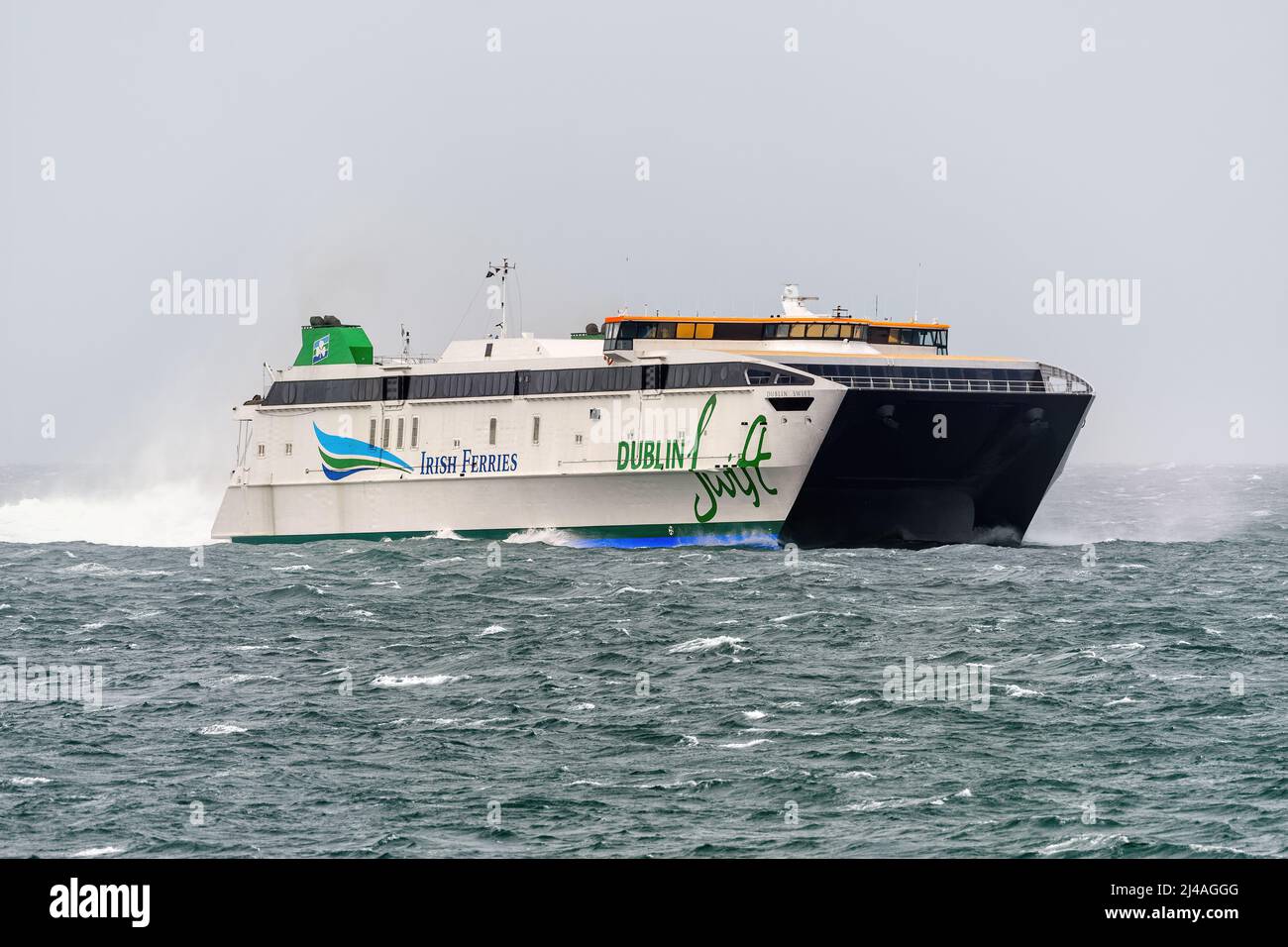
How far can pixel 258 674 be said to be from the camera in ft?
111

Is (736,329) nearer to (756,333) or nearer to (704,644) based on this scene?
(756,333)

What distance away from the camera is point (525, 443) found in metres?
59.0

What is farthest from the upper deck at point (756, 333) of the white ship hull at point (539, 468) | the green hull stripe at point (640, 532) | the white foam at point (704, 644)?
the white foam at point (704, 644)

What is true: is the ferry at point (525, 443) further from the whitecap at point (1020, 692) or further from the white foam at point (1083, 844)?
the white foam at point (1083, 844)

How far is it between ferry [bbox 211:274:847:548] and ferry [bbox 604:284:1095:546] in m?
1.09

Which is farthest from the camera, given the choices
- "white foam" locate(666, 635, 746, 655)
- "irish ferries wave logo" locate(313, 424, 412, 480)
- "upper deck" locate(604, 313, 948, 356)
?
"irish ferries wave logo" locate(313, 424, 412, 480)

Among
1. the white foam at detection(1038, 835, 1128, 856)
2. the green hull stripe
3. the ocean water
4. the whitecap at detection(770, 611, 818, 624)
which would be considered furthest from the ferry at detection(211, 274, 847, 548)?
the white foam at detection(1038, 835, 1128, 856)

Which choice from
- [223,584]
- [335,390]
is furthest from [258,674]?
[335,390]

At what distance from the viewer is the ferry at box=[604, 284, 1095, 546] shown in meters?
52.6

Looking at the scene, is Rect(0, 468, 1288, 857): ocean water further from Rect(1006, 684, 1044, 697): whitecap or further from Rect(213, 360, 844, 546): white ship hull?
Rect(213, 360, 844, 546): white ship hull

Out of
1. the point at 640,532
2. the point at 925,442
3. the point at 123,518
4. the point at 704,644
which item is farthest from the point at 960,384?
the point at 123,518

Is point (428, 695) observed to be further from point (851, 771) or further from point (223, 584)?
point (223, 584)

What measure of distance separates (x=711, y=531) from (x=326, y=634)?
19.0m
